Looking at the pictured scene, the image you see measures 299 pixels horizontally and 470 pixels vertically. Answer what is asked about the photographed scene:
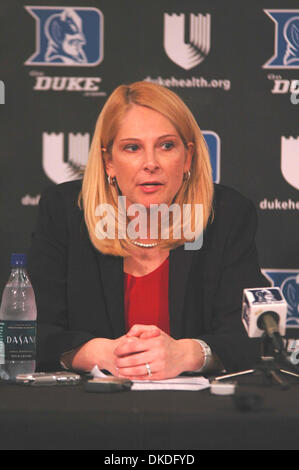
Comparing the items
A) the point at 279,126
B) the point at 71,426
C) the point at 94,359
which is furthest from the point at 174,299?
the point at 71,426

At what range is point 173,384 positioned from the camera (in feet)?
5.57

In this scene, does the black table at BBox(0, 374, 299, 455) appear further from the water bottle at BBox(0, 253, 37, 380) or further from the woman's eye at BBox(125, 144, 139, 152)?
the woman's eye at BBox(125, 144, 139, 152)

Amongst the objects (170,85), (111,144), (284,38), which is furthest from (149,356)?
(284,38)

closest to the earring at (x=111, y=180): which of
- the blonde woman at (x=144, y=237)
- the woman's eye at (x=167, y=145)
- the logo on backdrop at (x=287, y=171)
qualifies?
the blonde woman at (x=144, y=237)

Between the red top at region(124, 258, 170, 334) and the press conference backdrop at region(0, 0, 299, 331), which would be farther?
the press conference backdrop at region(0, 0, 299, 331)

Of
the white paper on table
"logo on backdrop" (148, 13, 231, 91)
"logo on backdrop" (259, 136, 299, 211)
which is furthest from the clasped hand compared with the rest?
"logo on backdrop" (148, 13, 231, 91)

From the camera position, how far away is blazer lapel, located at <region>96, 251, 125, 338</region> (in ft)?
7.66

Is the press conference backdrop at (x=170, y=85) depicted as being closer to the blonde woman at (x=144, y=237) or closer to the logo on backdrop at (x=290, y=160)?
the logo on backdrop at (x=290, y=160)

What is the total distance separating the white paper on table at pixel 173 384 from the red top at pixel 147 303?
1.89ft

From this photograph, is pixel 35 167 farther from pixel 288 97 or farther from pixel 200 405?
pixel 200 405

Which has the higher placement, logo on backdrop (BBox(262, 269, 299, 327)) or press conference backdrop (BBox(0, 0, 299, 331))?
press conference backdrop (BBox(0, 0, 299, 331))

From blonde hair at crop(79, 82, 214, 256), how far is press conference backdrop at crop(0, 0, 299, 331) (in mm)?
140

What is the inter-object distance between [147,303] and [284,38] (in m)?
1.23

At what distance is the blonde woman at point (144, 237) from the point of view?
2.34m
